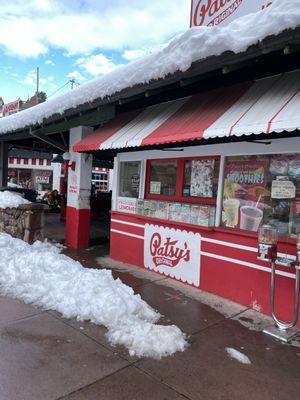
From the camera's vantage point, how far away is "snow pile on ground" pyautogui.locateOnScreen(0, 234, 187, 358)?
3.46 metres

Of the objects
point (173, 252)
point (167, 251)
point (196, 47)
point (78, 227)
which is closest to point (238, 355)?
point (173, 252)

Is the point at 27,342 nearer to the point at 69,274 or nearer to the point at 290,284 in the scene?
the point at 69,274

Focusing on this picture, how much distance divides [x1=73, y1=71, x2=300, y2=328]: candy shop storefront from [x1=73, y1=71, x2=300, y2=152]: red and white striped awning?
0.01 meters

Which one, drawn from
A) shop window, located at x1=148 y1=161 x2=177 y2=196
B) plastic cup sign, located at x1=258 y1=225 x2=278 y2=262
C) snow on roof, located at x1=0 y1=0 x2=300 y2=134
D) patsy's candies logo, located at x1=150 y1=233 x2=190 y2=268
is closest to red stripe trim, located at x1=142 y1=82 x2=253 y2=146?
snow on roof, located at x1=0 y1=0 x2=300 y2=134

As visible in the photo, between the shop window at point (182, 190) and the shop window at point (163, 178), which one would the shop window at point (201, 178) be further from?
the shop window at point (163, 178)

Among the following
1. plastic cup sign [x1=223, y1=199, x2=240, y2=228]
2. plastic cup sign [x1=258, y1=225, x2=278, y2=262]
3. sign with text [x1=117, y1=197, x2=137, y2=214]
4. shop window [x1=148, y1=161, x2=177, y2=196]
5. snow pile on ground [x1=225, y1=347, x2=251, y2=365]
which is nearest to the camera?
snow pile on ground [x1=225, y1=347, x2=251, y2=365]

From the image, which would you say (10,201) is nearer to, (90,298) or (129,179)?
(129,179)

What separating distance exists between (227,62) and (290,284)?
8.81 ft

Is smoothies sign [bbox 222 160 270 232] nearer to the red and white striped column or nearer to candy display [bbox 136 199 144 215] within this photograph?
candy display [bbox 136 199 144 215]

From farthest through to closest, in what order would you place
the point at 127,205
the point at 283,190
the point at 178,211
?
the point at 127,205 < the point at 178,211 < the point at 283,190

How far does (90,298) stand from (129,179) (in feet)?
10.5

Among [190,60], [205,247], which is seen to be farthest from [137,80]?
[205,247]

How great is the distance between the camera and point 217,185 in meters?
5.18

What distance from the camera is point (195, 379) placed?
2941 millimetres
